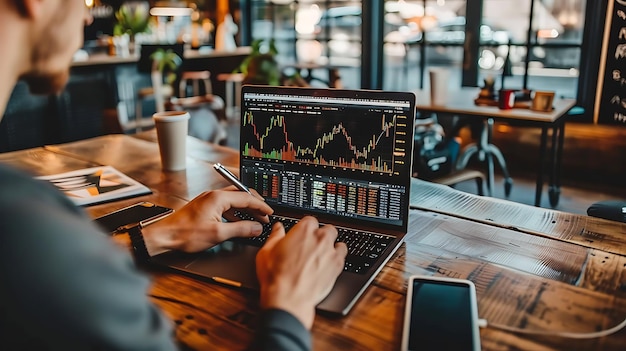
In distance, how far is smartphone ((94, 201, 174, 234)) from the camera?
1.19 metres

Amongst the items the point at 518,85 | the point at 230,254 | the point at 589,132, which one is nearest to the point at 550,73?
the point at 518,85

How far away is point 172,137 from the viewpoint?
165 centimetres

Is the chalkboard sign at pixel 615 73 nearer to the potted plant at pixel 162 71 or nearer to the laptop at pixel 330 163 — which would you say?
the laptop at pixel 330 163

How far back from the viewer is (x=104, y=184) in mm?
1521

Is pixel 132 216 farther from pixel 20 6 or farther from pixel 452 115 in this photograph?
pixel 452 115

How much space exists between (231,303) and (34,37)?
1.63ft

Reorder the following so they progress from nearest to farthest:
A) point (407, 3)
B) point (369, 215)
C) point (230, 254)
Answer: point (230, 254), point (369, 215), point (407, 3)

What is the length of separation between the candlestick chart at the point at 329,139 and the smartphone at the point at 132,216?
9.8 inches

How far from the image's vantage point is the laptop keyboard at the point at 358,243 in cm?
98

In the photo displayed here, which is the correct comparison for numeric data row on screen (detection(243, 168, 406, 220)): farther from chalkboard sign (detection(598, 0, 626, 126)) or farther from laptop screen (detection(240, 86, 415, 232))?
chalkboard sign (detection(598, 0, 626, 126))

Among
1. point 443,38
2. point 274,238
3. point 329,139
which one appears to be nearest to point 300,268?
point 274,238

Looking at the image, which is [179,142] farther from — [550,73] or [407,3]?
[407,3]

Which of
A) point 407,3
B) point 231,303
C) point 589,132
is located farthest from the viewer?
point 407,3

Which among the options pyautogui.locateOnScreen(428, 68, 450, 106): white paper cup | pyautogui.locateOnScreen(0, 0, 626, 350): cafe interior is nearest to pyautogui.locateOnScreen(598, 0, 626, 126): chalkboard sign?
pyautogui.locateOnScreen(0, 0, 626, 350): cafe interior
